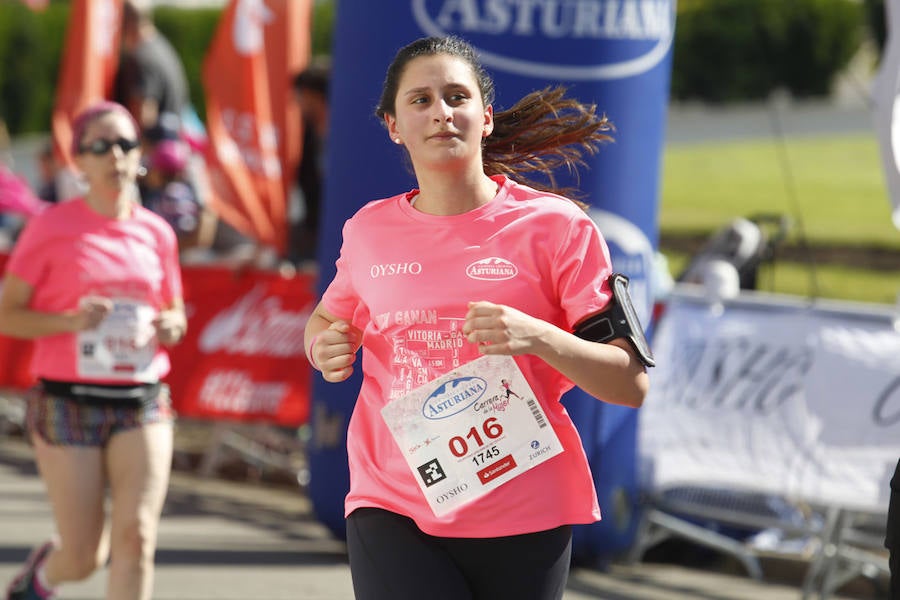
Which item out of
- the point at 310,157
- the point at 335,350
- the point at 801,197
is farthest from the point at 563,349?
the point at 801,197

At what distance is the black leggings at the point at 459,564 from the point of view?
3299 mm

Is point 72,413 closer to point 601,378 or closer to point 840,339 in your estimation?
point 601,378

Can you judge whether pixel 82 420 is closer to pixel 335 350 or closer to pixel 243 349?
pixel 335 350

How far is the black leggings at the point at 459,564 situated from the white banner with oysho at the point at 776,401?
312 centimetres

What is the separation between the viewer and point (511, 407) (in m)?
3.32

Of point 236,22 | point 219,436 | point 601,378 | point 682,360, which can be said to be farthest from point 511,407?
point 236,22

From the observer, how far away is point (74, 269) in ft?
17.4

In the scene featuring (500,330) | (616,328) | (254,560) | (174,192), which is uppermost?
(500,330)

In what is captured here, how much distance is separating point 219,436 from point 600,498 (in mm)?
3142

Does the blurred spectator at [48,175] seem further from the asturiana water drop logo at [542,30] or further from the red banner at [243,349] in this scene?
the asturiana water drop logo at [542,30]

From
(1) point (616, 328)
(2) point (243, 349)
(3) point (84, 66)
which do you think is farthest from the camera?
(3) point (84, 66)

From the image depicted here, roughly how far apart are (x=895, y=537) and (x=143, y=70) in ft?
27.5

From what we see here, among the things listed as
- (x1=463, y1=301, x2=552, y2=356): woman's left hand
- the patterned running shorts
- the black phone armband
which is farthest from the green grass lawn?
(x1=463, y1=301, x2=552, y2=356): woman's left hand

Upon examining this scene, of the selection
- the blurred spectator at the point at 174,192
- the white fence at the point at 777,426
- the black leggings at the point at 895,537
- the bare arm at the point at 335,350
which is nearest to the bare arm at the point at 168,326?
the bare arm at the point at 335,350
